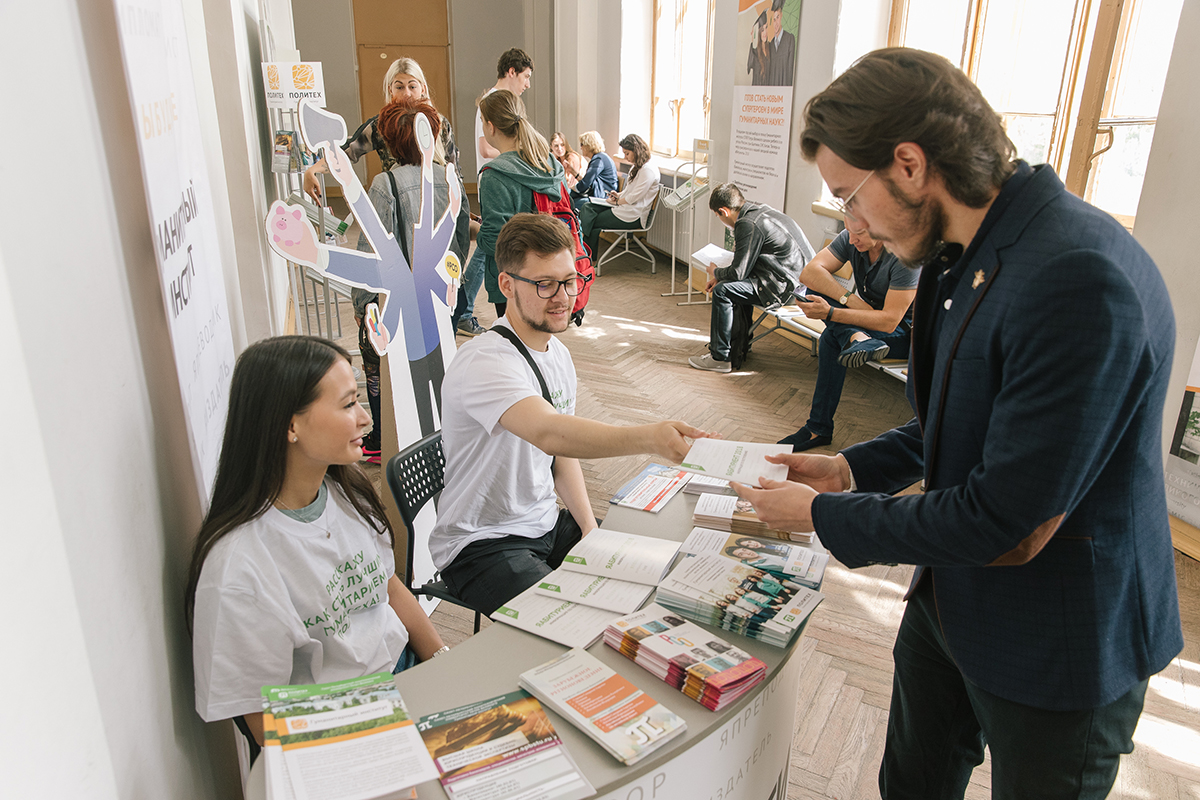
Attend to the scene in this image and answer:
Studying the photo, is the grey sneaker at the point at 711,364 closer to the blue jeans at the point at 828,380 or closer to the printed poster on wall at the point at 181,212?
the blue jeans at the point at 828,380

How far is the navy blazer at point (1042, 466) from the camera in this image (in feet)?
3.21

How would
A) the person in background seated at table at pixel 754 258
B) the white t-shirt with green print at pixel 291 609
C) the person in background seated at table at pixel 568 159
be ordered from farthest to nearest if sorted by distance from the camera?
the person in background seated at table at pixel 568 159 → the person in background seated at table at pixel 754 258 → the white t-shirt with green print at pixel 291 609

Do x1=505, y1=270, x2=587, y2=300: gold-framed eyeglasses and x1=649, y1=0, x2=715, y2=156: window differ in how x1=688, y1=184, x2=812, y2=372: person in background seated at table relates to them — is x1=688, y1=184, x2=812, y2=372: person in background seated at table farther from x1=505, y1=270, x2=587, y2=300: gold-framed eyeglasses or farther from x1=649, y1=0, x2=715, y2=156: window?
x1=505, y1=270, x2=587, y2=300: gold-framed eyeglasses

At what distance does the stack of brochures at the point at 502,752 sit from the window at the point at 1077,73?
3.19 metres

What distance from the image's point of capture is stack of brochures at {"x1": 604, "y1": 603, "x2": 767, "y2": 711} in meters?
→ 1.26

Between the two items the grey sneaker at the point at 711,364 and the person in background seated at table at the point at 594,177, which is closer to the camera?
the grey sneaker at the point at 711,364

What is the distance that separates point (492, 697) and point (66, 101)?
1.06 metres

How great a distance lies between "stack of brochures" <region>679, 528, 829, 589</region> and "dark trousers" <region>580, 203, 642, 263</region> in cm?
652

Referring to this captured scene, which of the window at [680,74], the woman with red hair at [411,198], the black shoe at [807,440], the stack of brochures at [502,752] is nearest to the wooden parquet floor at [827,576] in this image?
the black shoe at [807,440]

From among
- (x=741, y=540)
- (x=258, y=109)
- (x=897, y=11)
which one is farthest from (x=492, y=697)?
(x=897, y=11)

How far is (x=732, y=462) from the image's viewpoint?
5.29 ft

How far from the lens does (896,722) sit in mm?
1595

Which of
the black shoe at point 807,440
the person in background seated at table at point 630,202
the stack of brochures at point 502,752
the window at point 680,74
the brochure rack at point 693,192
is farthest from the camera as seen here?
the window at point 680,74

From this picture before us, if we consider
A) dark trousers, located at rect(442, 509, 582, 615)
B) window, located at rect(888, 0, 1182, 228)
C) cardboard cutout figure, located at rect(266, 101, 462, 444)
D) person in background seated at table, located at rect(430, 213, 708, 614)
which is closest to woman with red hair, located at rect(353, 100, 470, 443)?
cardboard cutout figure, located at rect(266, 101, 462, 444)
